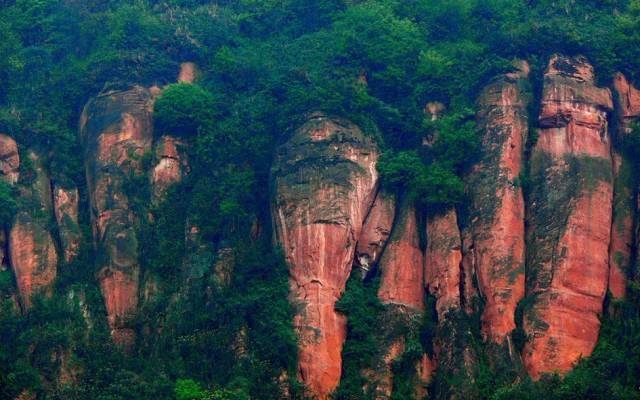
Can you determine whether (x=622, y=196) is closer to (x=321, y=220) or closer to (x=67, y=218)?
(x=321, y=220)

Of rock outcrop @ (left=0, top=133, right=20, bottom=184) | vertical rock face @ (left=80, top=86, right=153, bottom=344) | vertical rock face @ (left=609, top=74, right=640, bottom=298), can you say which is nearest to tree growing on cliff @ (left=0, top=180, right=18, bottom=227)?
rock outcrop @ (left=0, top=133, right=20, bottom=184)

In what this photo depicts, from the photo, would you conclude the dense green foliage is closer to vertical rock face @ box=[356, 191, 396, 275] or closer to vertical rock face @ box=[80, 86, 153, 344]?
vertical rock face @ box=[80, 86, 153, 344]

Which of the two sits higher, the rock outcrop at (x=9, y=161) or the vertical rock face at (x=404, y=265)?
the rock outcrop at (x=9, y=161)

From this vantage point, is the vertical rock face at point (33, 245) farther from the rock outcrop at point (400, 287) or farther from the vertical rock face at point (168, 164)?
the rock outcrop at point (400, 287)

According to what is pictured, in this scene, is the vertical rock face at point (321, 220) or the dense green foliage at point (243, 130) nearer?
the dense green foliage at point (243, 130)

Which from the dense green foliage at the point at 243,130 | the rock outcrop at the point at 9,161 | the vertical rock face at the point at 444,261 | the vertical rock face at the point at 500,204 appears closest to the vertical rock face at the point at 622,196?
the dense green foliage at the point at 243,130

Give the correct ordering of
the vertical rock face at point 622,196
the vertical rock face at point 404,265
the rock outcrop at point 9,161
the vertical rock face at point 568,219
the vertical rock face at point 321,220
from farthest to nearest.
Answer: the rock outcrop at point 9,161, the vertical rock face at point 404,265, the vertical rock face at point 622,196, the vertical rock face at point 321,220, the vertical rock face at point 568,219

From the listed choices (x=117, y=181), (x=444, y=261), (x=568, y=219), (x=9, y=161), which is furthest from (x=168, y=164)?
(x=568, y=219)
